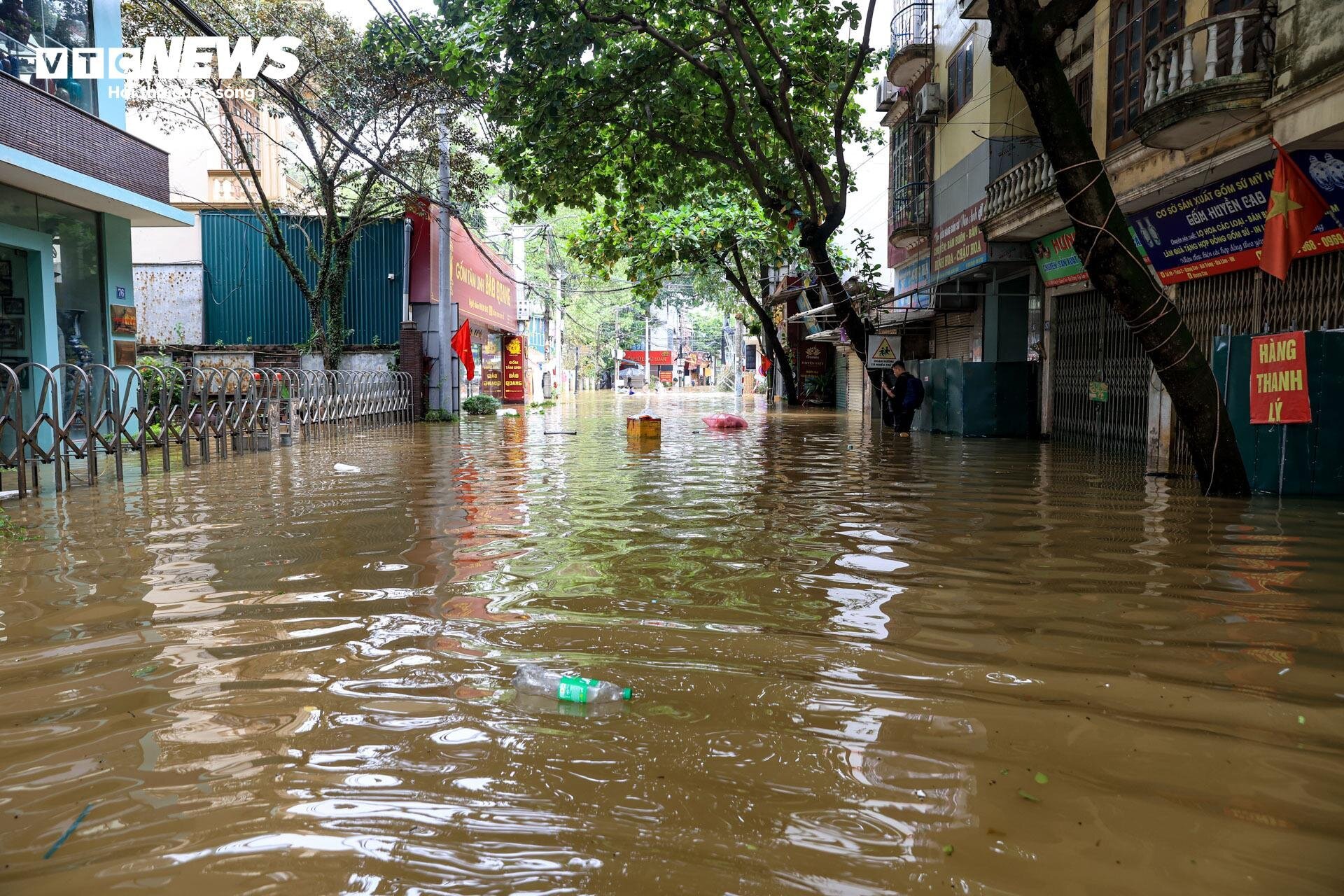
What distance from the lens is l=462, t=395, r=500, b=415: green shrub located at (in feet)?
87.9

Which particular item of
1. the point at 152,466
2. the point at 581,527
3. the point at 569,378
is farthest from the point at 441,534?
the point at 569,378

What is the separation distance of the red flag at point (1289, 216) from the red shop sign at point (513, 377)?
3032 cm

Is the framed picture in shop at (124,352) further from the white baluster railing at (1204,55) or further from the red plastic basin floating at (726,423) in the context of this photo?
the white baluster railing at (1204,55)

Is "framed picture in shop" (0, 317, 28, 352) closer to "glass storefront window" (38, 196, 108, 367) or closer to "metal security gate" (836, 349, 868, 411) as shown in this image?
"glass storefront window" (38, 196, 108, 367)

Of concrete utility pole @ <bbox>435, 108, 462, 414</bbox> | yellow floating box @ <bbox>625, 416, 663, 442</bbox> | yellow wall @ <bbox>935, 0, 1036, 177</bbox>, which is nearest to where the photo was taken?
yellow floating box @ <bbox>625, 416, 663, 442</bbox>

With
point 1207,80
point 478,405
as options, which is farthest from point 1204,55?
point 478,405

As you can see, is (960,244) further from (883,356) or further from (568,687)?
(568,687)

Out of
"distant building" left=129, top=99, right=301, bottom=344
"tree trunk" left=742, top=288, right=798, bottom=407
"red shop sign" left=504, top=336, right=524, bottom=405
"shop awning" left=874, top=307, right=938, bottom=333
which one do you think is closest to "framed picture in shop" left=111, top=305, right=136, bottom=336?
"distant building" left=129, top=99, right=301, bottom=344

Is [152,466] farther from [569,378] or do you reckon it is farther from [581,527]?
[569,378]

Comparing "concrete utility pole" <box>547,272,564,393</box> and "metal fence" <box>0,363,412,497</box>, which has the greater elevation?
"concrete utility pole" <box>547,272,564,393</box>

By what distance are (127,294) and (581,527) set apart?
11.7 meters

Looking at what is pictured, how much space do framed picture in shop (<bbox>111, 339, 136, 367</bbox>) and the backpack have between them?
516 inches

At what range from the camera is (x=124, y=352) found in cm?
1480

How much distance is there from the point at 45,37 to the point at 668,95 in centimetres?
871
